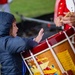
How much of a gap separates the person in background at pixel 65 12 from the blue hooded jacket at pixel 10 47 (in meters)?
0.37

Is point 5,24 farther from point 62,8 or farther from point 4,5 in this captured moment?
point 4,5

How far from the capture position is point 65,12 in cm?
481

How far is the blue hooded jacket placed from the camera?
4.12 metres

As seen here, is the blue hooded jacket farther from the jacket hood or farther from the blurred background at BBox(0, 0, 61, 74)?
the blurred background at BBox(0, 0, 61, 74)

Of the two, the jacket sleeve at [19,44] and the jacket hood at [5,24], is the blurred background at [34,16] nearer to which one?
the jacket hood at [5,24]

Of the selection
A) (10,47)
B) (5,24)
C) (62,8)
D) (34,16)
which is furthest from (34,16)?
(10,47)

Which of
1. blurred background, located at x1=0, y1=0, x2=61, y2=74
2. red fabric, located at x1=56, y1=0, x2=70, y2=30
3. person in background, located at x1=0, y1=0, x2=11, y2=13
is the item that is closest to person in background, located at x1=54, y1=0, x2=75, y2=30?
red fabric, located at x1=56, y1=0, x2=70, y2=30

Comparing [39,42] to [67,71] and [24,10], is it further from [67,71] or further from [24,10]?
[24,10]

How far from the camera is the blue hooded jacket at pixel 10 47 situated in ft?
13.5

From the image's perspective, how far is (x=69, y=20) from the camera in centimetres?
409

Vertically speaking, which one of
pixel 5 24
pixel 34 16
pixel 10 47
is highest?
pixel 5 24

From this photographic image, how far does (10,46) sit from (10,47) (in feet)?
0.04

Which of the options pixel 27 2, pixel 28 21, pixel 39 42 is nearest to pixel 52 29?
pixel 28 21

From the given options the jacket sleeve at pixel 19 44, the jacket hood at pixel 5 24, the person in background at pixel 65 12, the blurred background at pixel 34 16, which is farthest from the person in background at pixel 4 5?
the jacket sleeve at pixel 19 44
